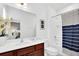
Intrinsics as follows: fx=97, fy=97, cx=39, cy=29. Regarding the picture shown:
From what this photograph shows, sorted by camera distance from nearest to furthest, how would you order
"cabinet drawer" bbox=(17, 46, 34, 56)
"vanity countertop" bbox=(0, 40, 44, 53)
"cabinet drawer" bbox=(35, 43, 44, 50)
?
"vanity countertop" bbox=(0, 40, 44, 53) < "cabinet drawer" bbox=(17, 46, 34, 56) < "cabinet drawer" bbox=(35, 43, 44, 50)

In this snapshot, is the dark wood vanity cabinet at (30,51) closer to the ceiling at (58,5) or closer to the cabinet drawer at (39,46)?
the cabinet drawer at (39,46)

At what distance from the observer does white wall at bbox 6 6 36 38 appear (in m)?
1.57

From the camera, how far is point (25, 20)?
5.32 ft

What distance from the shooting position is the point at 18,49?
61.2 inches

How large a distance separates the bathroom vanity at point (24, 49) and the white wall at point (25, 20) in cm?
17

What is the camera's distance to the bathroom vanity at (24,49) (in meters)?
1.46

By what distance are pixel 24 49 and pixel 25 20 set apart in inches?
19.1

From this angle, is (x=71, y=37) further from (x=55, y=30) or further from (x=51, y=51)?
(x=51, y=51)

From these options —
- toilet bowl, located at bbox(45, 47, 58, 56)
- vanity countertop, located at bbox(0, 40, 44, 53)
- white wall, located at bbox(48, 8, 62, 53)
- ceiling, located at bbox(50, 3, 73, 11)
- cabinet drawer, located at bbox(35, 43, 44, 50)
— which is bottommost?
toilet bowl, located at bbox(45, 47, 58, 56)

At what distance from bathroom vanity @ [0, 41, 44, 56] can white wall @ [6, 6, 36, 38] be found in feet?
0.57

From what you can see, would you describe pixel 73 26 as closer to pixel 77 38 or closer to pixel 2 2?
pixel 77 38

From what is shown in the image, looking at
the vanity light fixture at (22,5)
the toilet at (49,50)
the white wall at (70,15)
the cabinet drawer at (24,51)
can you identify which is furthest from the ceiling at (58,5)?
the cabinet drawer at (24,51)

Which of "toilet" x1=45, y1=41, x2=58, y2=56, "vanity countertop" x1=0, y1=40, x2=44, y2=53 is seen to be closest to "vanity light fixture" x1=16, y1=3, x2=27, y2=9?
"vanity countertop" x1=0, y1=40, x2=44, y2=53

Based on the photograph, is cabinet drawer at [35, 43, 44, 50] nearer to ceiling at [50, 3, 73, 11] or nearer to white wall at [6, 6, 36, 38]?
white wall at [6, 6, 36, 38]
